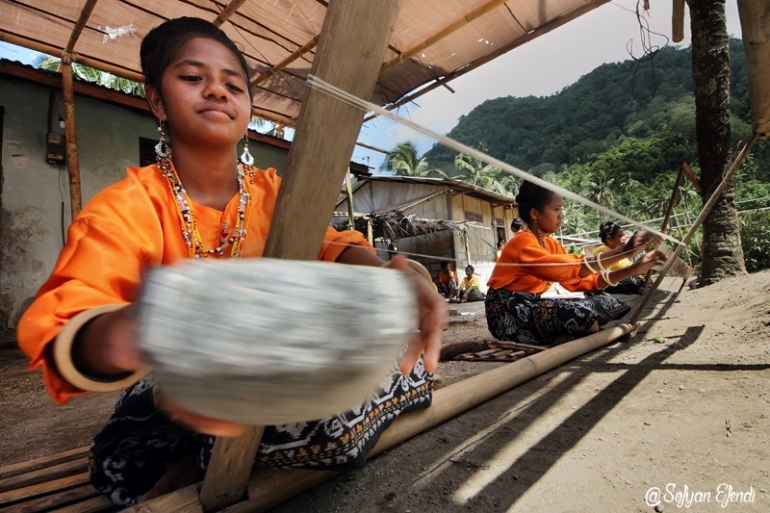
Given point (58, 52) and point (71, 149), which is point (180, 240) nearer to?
point (58, 52)

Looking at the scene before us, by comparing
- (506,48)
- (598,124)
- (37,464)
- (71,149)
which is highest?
(598,124)

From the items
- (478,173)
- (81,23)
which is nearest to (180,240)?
(81,23)

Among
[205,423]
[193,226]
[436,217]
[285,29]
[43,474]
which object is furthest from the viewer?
[436,217]

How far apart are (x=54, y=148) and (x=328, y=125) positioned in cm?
654

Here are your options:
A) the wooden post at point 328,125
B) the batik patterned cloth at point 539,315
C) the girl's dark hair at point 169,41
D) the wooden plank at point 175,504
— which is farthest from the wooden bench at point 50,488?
the batik patterned cloth at point 539,315

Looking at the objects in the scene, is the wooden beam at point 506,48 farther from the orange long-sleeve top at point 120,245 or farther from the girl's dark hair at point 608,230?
the girl's dark hair at point 608,230

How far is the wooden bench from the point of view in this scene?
1.26m

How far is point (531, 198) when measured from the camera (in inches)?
131

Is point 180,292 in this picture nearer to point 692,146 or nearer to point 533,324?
point 533,324

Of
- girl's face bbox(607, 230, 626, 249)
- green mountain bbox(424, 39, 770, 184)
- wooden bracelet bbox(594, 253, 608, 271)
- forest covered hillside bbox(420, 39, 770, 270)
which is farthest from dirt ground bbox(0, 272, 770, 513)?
green mountain bbox(424, 39, 770, 184)

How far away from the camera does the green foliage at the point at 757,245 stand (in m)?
6.47

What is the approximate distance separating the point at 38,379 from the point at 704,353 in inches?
212

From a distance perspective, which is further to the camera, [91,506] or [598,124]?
[598,124]

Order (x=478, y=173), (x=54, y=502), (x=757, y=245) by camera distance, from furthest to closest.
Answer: (x=478, y=173) → (x=757, y=245) → (x=54, y=502)
